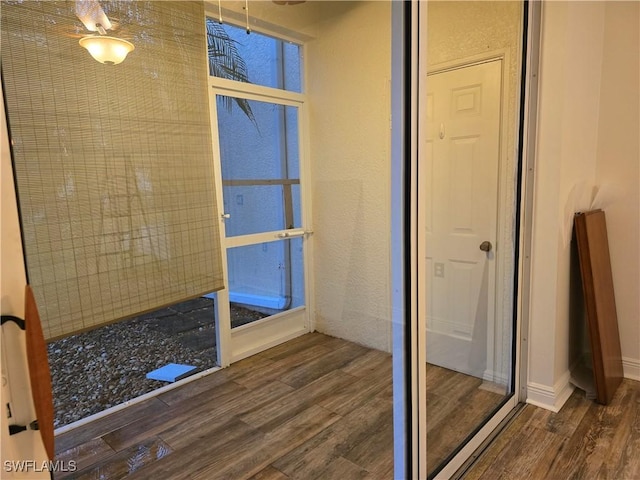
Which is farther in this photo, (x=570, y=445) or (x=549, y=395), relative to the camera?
(x=549, y=395)

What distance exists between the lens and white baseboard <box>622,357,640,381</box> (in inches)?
107

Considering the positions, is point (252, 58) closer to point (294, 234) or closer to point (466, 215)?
point (294, 234)

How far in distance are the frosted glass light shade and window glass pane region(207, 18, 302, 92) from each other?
2.13 ft

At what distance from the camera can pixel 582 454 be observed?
199 centimetres

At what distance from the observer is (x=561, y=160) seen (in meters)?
2.21

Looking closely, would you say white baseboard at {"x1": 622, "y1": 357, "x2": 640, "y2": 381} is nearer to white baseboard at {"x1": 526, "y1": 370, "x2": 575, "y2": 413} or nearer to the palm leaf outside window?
white baseboard at {"x1": 526, "y1": 370, "x2": 575, "y2": 413}

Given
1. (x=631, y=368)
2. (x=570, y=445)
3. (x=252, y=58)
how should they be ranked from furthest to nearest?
(x=252, y=58)
(x=631, y=368)
(x=570, y=445)

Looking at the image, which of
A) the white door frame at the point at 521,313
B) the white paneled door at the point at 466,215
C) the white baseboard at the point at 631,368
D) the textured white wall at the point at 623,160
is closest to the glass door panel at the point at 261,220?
the white paneled door at the point at 466,215

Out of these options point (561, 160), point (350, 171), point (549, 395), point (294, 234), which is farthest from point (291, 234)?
point (549, 395)

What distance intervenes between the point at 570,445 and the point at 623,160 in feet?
5.90

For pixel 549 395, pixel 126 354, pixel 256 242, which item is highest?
pixel 256 242

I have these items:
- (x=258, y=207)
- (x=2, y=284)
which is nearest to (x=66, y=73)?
(x=258, y=207)

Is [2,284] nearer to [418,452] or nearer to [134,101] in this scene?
[418,452]

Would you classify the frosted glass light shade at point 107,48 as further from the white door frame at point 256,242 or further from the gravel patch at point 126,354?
the gravel patch at point 126,354
